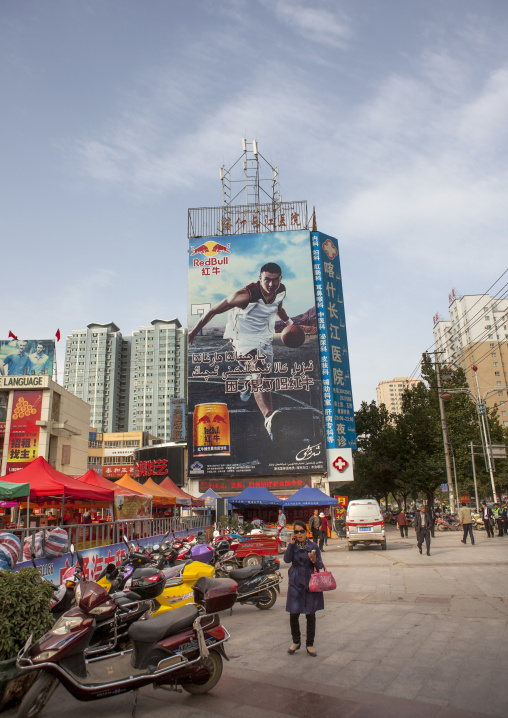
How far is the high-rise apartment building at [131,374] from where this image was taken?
5017 inches

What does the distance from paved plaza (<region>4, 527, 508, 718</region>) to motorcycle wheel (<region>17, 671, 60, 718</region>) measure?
0.36 m

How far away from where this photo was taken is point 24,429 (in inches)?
1490

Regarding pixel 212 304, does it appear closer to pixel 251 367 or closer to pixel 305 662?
pixel 251 367

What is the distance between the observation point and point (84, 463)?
44.2m

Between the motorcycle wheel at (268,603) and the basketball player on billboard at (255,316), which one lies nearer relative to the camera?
the motorcycle wheel at (268,603)

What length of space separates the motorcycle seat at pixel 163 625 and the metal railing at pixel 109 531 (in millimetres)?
4123

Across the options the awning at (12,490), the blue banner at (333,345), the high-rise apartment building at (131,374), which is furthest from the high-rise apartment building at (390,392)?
the awning at (12,490)

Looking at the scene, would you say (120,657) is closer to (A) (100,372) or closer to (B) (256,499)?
(B) (256,499)

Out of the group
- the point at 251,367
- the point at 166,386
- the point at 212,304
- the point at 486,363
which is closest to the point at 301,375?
the point at 251,367

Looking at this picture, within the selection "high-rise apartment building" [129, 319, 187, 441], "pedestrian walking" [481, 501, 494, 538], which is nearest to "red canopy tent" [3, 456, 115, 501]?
"pedestrian walking" [481, 501, 494, 538]

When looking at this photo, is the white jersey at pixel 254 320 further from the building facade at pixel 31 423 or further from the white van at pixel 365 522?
the white van at pixel 365 522

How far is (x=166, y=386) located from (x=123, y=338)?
17129 mm

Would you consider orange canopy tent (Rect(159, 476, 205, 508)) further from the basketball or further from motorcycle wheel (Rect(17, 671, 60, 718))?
motorcycle wheel (Rect(17, 671, 60, 718))

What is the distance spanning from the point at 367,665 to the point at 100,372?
419 feet
